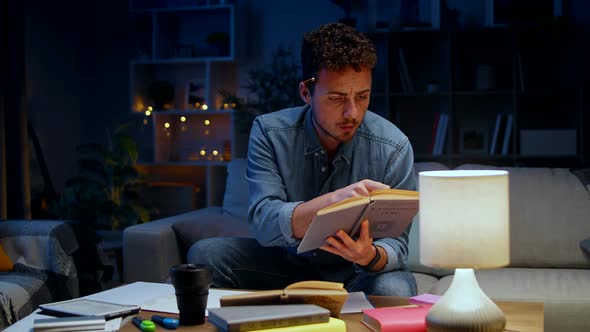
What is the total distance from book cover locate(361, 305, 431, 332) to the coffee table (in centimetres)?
2

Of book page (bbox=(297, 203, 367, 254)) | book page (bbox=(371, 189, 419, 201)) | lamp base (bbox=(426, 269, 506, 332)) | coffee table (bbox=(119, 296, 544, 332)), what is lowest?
coffee table (bbox=(119, 296, 544, 332))

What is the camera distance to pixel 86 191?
455 cm

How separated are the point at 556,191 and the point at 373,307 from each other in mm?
1493

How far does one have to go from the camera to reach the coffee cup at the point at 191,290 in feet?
4.68

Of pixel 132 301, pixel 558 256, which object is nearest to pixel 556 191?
pixel 558 256

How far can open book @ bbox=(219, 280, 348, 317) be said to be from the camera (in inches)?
57.9

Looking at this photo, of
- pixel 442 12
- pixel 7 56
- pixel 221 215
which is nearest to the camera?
pixel 221 215

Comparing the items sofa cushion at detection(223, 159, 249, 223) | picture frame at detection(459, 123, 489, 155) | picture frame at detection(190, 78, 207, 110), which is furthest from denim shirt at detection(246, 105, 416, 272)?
picture frame at detection(190, 78, 207, 110)

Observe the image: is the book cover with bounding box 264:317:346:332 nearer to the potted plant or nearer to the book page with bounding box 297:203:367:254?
the book page with bounding box 297:203:367:254

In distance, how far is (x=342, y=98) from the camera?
1.90m

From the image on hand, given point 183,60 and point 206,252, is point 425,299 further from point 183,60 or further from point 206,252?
point 183,60

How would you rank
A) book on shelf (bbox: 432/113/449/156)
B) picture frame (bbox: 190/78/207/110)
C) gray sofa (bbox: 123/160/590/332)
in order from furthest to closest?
picture frame (bbox: 190/78/207/110)
book on shelf (bbox: 432/113/449/156)
gray sofa (bbox: 123/160/590/332)

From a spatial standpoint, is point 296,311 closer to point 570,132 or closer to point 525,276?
point 525,276

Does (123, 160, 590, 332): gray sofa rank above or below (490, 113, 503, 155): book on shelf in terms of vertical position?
below
